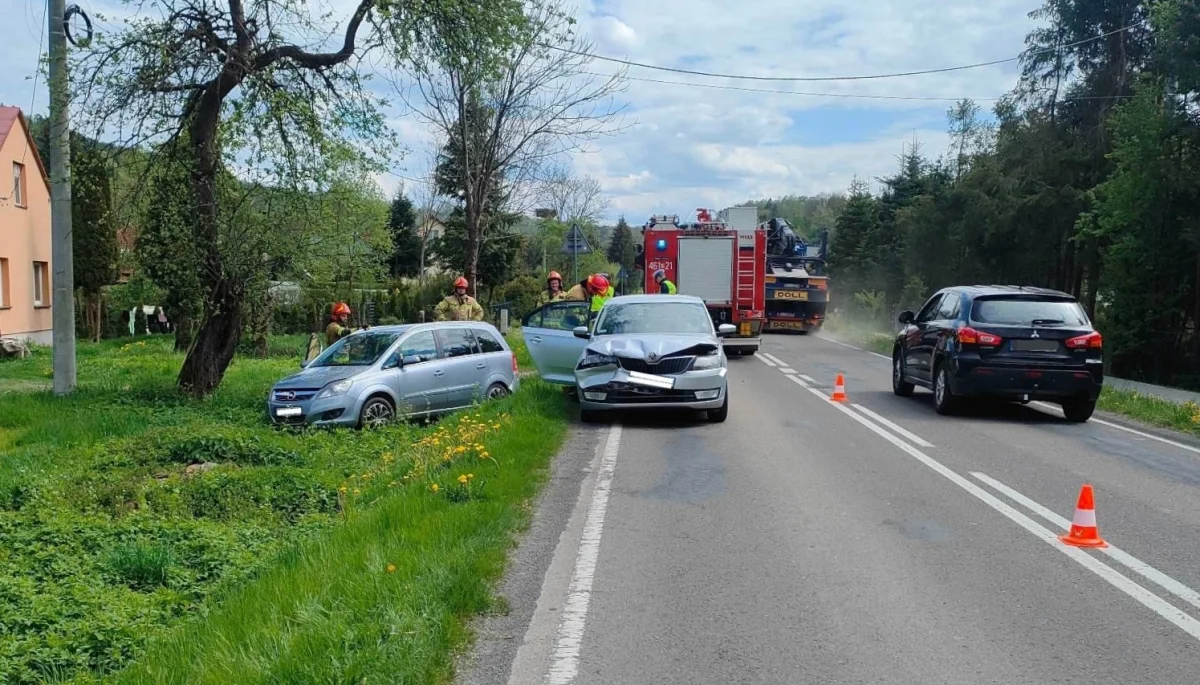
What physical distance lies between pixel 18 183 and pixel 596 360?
92.3 feet

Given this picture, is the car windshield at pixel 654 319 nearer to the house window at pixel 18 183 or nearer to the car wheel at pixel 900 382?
the car wheel at pixel 900 382

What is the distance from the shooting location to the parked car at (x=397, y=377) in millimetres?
13125

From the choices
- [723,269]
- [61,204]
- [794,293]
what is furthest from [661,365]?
[794,293]

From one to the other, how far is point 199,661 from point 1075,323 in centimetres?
1118

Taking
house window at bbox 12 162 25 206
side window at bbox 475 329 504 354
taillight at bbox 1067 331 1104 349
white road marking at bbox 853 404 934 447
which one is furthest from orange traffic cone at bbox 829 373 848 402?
house window at bbox 12 162 25 206

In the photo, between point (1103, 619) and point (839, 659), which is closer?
point (839, 659)

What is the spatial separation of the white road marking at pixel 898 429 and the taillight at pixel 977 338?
141cm

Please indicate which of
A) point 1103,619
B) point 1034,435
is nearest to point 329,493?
point 1103,619

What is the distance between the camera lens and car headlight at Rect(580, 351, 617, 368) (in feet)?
39.1

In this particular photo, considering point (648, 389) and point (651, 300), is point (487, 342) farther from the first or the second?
point (648, 389)

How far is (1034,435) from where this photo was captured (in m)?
11.6

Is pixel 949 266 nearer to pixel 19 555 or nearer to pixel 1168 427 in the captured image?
pixel 1168 427

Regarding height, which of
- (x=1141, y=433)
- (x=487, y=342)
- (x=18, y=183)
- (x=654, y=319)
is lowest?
(x=1141, y=433)

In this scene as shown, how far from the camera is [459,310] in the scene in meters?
16.3
